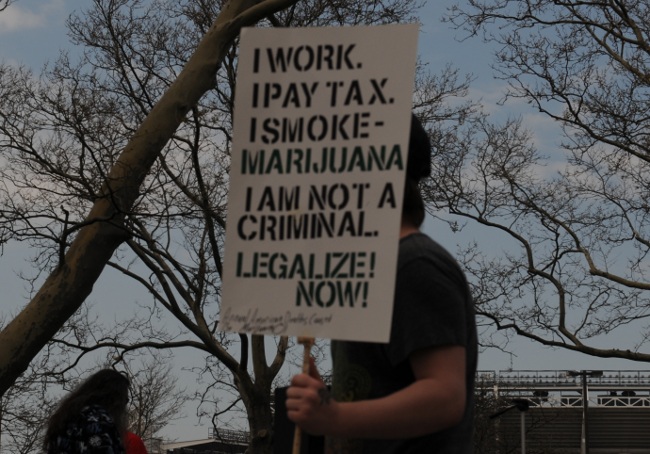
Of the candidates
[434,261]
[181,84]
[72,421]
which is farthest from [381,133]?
[181,84]

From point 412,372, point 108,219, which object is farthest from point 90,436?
point 108,219

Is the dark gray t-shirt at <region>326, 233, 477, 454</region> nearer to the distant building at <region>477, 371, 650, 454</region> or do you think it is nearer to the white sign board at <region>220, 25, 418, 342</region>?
the white sign board at <region>220, 25, 418, 342</region>

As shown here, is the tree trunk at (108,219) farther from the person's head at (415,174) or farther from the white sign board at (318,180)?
the person's head at (415,174)

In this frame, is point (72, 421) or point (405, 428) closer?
point (405, 428)

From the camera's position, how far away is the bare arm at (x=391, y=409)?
236 cm

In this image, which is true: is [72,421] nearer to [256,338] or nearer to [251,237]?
[251,237]

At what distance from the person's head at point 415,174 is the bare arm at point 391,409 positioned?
0.41 metres

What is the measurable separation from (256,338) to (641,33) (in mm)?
7552

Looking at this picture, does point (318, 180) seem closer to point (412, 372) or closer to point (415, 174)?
point (415, 174)

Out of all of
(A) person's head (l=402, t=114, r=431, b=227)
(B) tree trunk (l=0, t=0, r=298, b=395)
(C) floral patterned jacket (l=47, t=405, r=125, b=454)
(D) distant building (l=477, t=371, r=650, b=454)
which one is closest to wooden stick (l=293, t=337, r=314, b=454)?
(A) person's head (l=402, t=114, r=431, b=227)

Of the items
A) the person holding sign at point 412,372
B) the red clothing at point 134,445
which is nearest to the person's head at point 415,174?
the person holding sign at point 412,372

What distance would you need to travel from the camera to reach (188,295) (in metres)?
19.7

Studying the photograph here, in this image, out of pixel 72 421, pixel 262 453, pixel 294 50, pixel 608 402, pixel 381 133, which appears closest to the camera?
pixel 381 133

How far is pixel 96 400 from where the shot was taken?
6.16 metres
